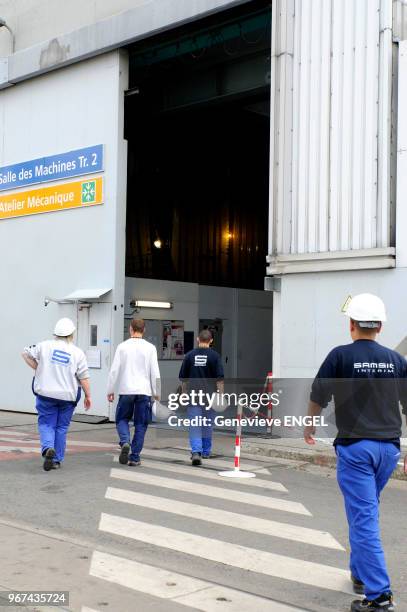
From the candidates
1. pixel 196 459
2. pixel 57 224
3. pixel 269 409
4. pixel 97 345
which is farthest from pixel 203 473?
pixel 57 224

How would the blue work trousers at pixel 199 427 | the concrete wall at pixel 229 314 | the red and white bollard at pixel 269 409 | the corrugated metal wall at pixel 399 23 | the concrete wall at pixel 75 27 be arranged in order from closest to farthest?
1. the blue work trousers at pixel 199 427
2. the corrugated metal wall at pixel 399 23
3. the red and white bollard at pixel 269 409
4. the concrete wall at pixel 75 27
5. the concrete wall at pixel 229 314

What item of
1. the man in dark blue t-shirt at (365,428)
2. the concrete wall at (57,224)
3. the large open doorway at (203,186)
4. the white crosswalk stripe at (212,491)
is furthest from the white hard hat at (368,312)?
the large open doorway at (203,186)

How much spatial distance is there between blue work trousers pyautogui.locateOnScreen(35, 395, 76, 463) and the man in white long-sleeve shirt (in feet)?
2.38

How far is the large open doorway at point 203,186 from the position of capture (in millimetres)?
17984

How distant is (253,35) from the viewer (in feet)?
54.5

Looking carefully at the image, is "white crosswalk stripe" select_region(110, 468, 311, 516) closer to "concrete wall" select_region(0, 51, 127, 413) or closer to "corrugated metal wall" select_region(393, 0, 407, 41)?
"concrete wall" select_region(0, 51, 127, 413)

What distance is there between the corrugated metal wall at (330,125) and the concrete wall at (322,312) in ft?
1.85

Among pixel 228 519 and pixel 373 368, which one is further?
pixel 228 519

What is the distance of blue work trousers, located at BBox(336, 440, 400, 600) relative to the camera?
478cm

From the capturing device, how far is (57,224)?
18.2 meters

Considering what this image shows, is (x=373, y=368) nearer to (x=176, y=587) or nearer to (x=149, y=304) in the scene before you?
(x=176, y=587)

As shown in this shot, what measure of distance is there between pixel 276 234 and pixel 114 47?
20.5 feet

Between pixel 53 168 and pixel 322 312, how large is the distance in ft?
26.8

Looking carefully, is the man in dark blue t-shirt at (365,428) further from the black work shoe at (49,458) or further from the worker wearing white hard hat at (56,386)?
the black work shoe at (49,458)
